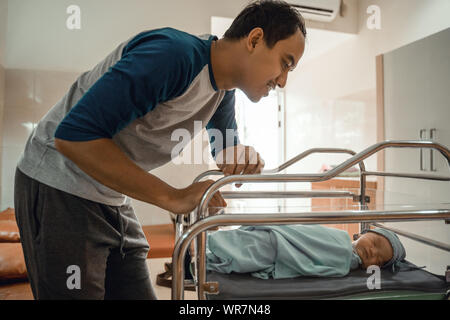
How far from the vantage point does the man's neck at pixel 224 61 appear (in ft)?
2.07

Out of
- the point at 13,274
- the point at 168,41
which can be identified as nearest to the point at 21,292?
the point at 13,274

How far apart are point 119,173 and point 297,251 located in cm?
67

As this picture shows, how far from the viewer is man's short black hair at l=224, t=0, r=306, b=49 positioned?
24.1 inches

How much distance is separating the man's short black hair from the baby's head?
72cm

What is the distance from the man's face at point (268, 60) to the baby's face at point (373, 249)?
675mm

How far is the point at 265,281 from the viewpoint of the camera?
91cm

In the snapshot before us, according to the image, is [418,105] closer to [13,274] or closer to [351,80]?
[351,80]

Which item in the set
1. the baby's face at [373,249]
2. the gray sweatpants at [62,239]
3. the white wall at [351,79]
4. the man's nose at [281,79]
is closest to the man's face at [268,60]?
the man's nose at [281,79]

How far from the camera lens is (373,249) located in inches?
41.7

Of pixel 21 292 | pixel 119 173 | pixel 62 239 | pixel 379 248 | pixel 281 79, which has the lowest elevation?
pixel 21 292

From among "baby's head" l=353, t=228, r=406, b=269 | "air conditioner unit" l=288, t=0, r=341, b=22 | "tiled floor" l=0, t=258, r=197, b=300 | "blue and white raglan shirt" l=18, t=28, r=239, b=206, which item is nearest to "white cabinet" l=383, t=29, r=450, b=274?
"air conditioner unit" l=288, t=0, r=341, b=22

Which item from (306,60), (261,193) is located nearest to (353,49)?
(306,60)

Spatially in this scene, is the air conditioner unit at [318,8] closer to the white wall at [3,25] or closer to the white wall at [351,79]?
the white wall at [351,79]

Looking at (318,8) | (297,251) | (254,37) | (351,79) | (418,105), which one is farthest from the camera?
(351,79)
